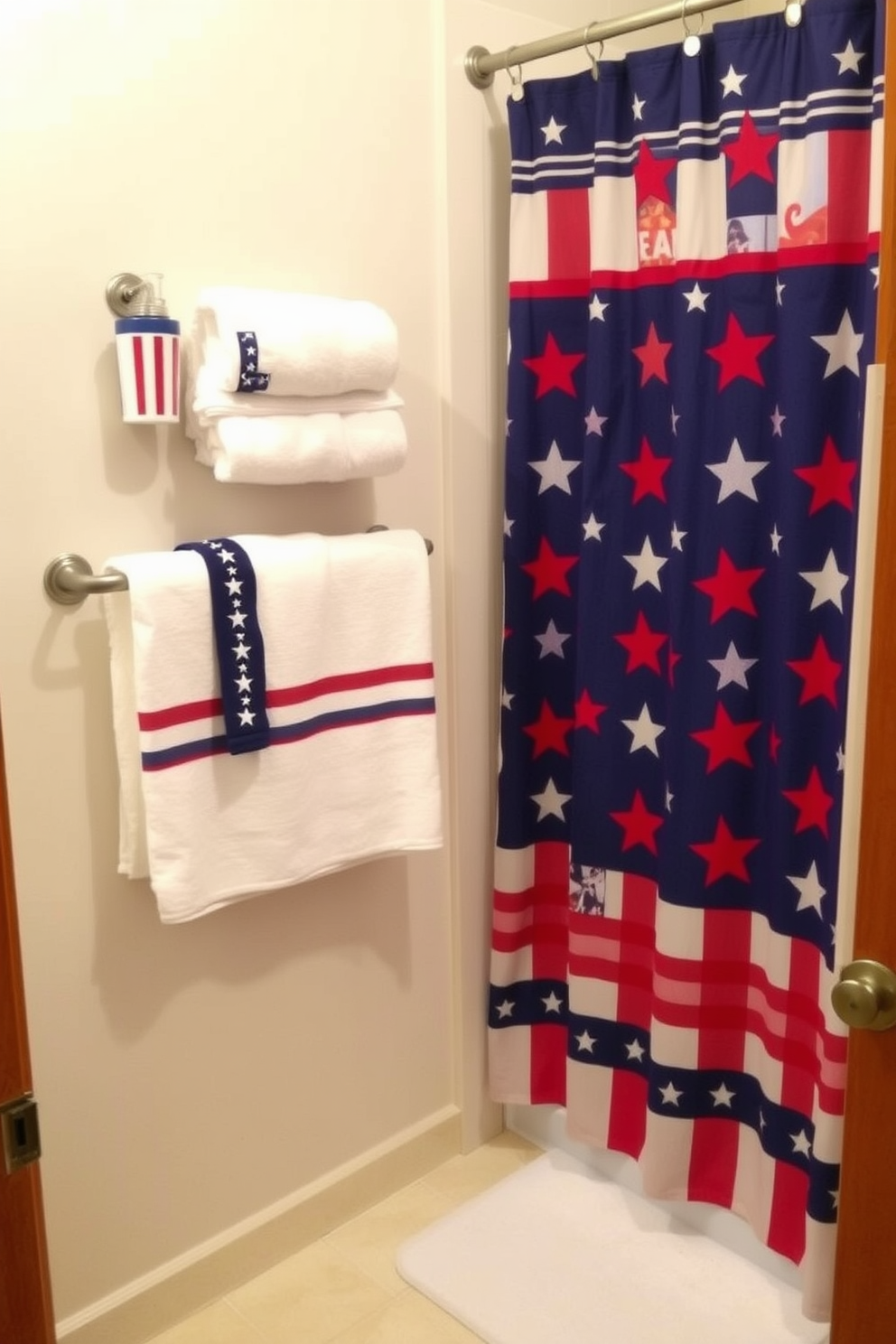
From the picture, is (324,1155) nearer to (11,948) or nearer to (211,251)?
(11,948)

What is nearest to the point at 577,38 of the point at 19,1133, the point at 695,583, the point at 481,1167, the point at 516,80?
the point at 516,80

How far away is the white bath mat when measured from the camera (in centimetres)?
184

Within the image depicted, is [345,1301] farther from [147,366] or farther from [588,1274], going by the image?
[147,366]

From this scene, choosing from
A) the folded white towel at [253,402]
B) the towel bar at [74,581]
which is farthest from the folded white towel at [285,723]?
the folded white towel at [253,402]

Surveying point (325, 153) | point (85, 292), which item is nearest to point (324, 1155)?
point (85, 292)

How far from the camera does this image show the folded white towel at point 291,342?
1.57 m

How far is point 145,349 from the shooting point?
5.01 ft

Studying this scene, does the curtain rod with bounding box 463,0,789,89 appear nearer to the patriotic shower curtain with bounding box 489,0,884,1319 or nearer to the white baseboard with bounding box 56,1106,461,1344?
the patriotic shower curtain with bounding box 489,0,884,1319

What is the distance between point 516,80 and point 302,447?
80cm

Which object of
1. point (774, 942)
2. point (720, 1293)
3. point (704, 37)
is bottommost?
point (720, 1293)

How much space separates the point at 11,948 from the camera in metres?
0.94

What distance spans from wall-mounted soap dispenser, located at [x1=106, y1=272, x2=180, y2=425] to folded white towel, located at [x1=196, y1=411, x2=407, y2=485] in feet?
0.28

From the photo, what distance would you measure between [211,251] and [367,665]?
0.64 meters

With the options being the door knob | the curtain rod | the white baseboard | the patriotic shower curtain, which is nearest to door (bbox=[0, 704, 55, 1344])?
the door knob
